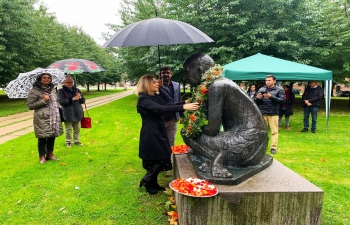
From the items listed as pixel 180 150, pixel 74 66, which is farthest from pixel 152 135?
pixel 74 66

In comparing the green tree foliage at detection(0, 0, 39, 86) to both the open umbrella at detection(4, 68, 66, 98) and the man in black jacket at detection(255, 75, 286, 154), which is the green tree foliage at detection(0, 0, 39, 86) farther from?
the man in black jacket at detection(255, 75, 286, 154)

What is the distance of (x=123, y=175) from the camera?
5.21m

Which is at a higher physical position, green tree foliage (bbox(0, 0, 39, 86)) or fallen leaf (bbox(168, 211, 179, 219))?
green tree foliage (bbox(0, 0, 39, 86))

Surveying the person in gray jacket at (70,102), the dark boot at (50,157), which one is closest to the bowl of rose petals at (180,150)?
the dark boot at (50,157)

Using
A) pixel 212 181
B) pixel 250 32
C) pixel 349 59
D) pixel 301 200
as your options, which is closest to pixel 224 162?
pixel 212 181

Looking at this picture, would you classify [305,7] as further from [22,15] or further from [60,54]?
[60,54]

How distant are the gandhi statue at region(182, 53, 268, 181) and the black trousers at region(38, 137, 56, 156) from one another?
3.83m

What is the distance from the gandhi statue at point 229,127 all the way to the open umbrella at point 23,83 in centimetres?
370

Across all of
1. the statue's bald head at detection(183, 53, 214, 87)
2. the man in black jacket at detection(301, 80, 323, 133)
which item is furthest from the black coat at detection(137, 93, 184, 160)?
the man in black jacket at detection(301, 80, 323, 133)

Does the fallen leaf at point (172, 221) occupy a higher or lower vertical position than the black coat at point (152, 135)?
lower

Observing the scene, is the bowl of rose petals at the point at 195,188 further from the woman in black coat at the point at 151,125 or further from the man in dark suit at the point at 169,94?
the man in dark suit at the point at 169,94

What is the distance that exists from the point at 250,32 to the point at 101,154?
34.2 ft

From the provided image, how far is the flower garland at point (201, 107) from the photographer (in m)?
3.31

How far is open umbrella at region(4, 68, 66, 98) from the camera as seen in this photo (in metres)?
5.58
